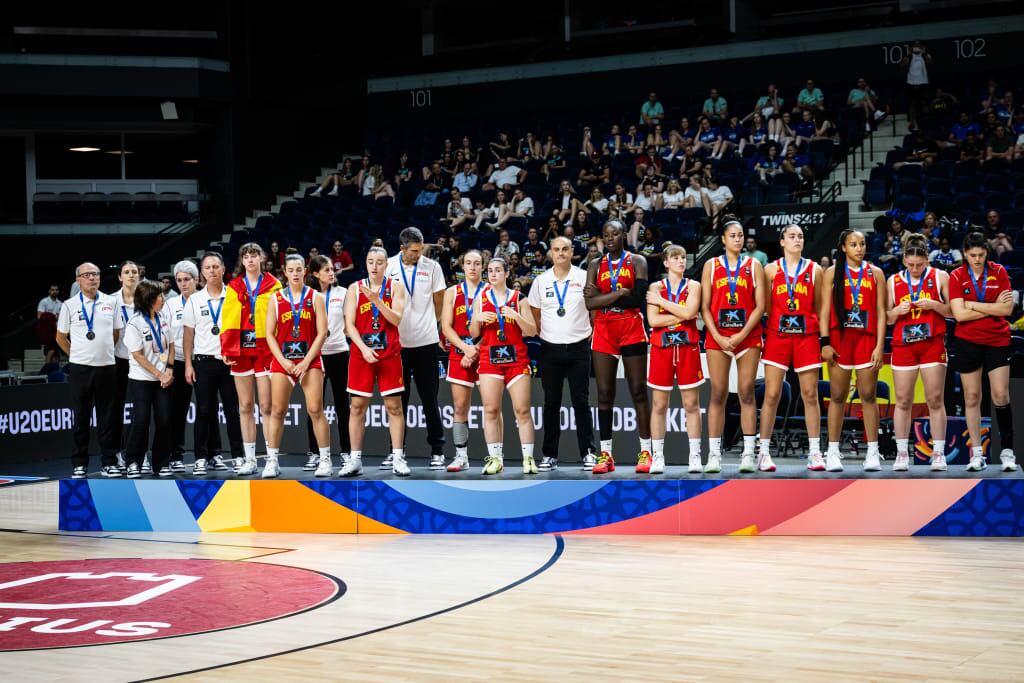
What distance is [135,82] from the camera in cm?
2255

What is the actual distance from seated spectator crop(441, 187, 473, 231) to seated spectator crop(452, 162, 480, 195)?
683mm

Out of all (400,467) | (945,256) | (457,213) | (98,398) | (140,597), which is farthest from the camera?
(457,213)

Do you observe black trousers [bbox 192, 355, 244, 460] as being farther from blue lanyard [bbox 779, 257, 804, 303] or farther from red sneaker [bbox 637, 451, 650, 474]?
blue lanyard [bbox 779, 257, 804, 303]

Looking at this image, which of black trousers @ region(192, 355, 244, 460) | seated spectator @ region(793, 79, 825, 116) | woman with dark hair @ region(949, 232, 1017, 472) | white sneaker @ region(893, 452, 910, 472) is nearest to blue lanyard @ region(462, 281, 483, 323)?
black trousers @ region(192, 355, 244, 460)

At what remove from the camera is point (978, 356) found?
9.09 meters

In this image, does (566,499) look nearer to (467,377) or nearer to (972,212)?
(467,377)

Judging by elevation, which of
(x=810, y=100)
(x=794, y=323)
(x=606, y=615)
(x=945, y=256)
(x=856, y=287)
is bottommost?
(x=606, y=615)

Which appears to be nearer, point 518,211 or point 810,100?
point 810,100

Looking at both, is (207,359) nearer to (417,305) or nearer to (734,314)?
(417,305)

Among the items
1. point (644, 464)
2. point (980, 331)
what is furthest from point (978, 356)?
point (644, 464)

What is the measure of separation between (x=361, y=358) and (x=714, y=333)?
2.69m

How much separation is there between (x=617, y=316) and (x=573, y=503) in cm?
149

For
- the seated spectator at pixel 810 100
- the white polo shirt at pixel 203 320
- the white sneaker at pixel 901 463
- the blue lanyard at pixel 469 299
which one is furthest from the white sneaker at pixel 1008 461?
the seated spectator at pixel 810 100

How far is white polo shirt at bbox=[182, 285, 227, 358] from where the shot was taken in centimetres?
1030
